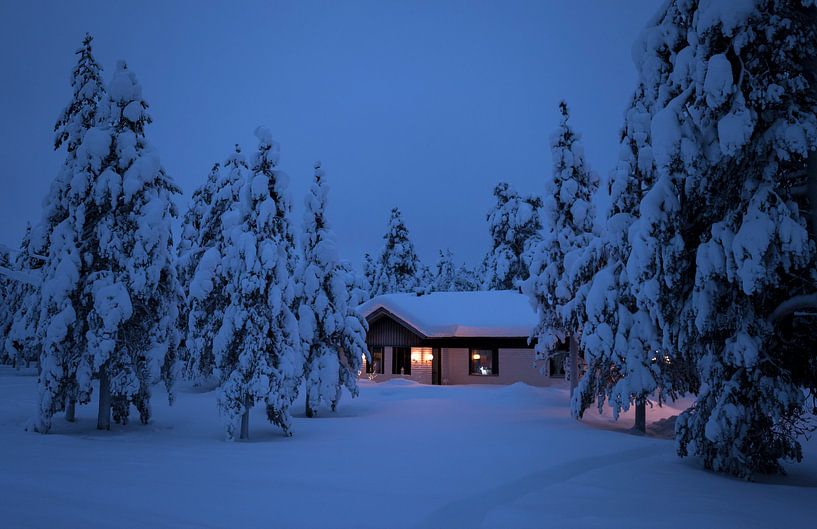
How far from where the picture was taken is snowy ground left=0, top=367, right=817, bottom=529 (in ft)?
26.2

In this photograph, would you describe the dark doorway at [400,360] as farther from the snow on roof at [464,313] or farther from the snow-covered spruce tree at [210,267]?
the snow-covered spruce tree at [210,267]

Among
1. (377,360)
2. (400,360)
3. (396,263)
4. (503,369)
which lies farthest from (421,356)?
(396,263)

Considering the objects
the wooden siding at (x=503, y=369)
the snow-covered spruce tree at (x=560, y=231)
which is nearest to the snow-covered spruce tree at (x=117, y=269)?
the snow-covered spruce tree at (x=560, y=231)

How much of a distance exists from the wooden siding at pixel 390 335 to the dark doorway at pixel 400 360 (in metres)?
1.09

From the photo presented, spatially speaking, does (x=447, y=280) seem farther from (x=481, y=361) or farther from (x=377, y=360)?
(x=481, y=361)

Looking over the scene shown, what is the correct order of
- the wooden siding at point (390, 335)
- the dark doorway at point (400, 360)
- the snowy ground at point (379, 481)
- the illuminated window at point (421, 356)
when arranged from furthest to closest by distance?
the dark doorway at point (400, 360), the illuminated window at point (421, 356), the wooden siding at point (390, 335), the snowy ground at point (379, 481)

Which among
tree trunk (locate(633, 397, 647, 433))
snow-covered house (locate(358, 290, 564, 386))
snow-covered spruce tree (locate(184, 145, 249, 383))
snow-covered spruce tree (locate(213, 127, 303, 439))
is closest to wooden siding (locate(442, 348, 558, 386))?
snow-covered house (locate(358, 290, 564, 386))

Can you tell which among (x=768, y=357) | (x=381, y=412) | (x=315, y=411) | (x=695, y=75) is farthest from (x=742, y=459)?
(x=315, y=411)

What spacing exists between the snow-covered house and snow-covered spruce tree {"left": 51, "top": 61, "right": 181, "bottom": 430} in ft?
69.3

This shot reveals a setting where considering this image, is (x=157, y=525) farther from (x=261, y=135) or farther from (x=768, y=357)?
(x=261, y=135)

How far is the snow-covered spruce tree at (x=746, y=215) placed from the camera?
956 cm

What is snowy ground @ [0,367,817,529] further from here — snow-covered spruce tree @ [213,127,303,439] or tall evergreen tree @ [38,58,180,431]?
tall evergreen tree @ [38,58,180,431]

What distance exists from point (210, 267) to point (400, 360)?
23487 millimetres

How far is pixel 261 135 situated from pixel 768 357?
14.2 meters
